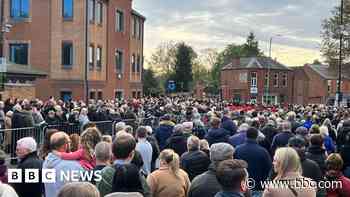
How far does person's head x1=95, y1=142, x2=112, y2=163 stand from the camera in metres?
6.29

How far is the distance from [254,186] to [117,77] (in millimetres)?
40479

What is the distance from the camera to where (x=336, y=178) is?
22.8 ft

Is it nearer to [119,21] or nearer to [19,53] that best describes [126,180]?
[19,53]

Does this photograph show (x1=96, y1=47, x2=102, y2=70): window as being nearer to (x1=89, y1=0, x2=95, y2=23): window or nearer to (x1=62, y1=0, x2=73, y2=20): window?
(x1=89, y1=0, x2=95, y2=23): window

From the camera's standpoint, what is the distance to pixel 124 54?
50438 millimetres

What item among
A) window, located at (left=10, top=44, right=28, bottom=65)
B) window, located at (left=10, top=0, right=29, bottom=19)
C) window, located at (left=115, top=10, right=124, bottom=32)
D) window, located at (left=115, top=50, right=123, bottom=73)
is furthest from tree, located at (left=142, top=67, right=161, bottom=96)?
window, located at (left=10, top=0, right=29, bottom=19)

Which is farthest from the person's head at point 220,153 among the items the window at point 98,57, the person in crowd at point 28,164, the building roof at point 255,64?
the building roof at point 255,64

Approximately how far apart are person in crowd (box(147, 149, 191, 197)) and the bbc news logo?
839 millimetres

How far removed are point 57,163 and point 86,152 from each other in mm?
469

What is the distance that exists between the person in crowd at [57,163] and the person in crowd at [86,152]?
8 centimetres

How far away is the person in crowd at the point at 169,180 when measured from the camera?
671cm

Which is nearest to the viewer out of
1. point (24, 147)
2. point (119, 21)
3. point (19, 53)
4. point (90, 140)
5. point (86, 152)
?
point (24, 147)

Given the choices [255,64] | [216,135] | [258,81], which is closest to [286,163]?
[216,135]

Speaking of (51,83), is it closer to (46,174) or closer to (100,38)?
(100,38)
